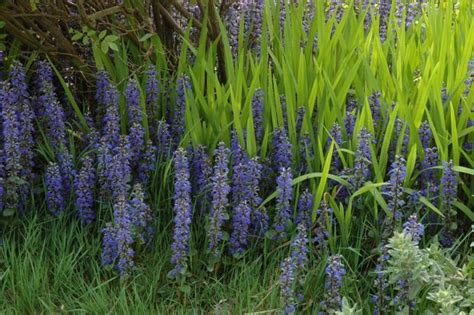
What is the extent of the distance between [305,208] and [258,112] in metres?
0.52

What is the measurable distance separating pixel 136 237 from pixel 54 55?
1.16 metres

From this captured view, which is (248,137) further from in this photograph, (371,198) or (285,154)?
(371,198)

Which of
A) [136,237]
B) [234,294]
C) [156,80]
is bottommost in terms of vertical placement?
[234,294]

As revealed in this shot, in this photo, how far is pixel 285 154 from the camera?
10.2 feet

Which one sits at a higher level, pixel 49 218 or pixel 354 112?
pixel 354 112

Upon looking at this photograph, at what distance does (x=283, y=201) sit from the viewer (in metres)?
2.93

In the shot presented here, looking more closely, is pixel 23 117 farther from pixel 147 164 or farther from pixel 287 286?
pixel 287 286

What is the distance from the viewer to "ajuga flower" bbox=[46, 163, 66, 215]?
3.14m

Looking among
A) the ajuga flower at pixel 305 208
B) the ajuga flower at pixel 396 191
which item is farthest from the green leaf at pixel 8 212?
the ajuga flower at pixel 396 191

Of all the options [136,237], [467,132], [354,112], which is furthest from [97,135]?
[467,132]

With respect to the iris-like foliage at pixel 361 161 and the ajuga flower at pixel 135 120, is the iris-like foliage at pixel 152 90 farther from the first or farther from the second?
the iris-like foliage at pixel 361 161

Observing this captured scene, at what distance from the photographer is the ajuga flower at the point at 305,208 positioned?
9.80 feet

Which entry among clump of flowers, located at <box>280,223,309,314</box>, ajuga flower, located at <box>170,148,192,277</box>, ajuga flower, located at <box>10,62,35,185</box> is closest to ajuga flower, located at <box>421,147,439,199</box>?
clump of flowers, located at <box>280,223,309,314</box>

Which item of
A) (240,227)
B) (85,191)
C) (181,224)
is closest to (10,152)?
(85,191)
